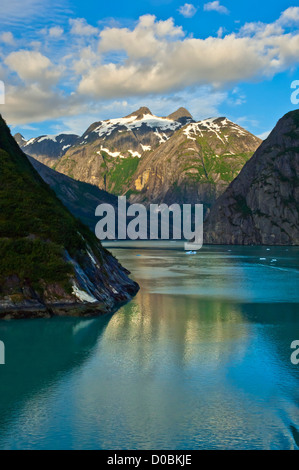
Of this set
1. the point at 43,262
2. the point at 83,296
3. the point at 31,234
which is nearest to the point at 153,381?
the point at 83,296

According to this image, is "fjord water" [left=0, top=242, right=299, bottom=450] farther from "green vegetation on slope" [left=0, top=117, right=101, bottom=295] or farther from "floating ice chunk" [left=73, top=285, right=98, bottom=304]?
"green vegetation on slope" [left=0, top=117, right=101, bottom=295]

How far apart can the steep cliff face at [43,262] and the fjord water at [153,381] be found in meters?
2.89

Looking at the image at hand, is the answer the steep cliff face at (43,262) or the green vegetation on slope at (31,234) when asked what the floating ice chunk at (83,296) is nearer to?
the steep cliff face at (43,262)

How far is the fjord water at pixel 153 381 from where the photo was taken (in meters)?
25.2

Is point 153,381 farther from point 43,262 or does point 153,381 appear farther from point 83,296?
point 43,262

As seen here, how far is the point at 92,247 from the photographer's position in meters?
73.2

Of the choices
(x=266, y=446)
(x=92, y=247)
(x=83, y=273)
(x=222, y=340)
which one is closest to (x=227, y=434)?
(x=266, y=446)

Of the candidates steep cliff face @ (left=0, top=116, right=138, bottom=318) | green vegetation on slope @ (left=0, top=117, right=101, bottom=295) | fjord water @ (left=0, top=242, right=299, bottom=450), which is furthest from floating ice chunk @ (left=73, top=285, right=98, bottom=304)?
fjord water @ (left=0, top=242, right=299, bottom=450)

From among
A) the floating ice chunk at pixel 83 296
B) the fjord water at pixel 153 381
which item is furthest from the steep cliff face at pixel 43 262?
the fjord water at pixel 153 381

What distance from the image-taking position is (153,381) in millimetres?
34125

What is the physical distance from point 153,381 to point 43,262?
29.8 meters

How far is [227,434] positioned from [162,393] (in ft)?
23.9

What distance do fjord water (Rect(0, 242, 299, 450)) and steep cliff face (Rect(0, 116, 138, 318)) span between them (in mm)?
2886
